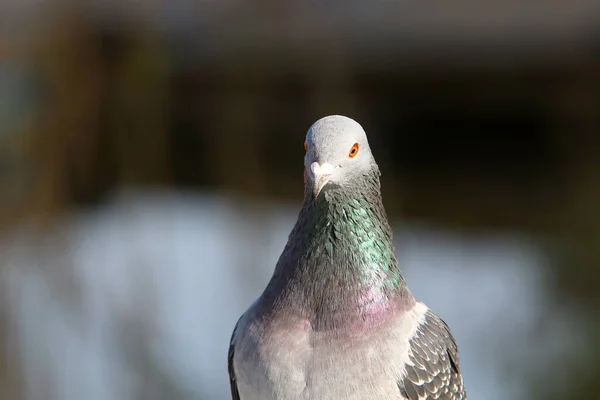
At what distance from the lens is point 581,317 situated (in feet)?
23.0

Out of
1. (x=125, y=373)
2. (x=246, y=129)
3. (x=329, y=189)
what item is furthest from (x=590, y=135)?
(x=329, y=189)

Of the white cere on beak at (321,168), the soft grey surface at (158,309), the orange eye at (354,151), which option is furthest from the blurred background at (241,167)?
the white cere on beak at (321,168)

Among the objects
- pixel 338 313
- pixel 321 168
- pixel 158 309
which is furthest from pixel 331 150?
pixel 158 309

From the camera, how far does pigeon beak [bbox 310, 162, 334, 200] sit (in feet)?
6.98

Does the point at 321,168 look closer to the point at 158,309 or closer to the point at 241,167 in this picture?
the point at 158,309

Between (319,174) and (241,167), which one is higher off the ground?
(319,174)

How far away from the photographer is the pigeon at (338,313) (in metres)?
2.19

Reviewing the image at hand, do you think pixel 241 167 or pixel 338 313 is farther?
pixel 241 167

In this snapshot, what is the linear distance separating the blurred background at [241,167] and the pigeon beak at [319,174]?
4.24 m

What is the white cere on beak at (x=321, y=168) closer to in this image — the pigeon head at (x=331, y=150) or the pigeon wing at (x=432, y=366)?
the pigeon head at (x=331, y=150)

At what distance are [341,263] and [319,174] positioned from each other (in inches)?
12.2

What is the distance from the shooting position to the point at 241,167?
7781 millimetres

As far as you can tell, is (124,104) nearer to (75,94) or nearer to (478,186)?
(75,94)

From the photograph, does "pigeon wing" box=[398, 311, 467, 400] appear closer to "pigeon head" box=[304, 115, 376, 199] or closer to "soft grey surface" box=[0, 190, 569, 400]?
"pigeon head" box=[304, 115, 376, 199]
